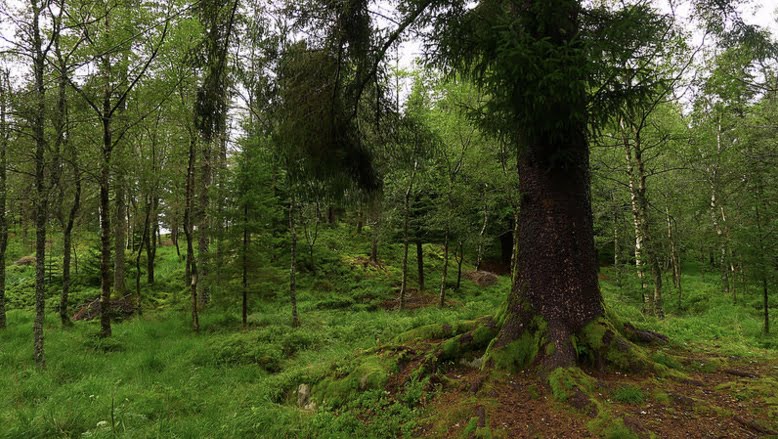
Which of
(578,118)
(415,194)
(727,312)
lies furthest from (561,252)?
(727,312)

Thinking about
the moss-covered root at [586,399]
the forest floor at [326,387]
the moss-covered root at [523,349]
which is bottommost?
the forest floor at [326,387]

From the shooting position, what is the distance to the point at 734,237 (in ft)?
34.6

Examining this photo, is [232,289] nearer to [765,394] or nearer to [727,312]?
[765,394]

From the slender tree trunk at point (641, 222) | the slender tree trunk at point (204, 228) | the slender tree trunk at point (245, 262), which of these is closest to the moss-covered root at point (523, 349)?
the slender tree trunk at point (641, 222)

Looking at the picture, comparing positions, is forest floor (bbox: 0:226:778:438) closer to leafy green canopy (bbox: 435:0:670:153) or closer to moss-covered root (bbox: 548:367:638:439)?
moss-covered root (bbox: 548:367:638:439)

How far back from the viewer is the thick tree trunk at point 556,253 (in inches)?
168

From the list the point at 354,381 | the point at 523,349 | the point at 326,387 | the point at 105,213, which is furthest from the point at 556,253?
the point at 105,213

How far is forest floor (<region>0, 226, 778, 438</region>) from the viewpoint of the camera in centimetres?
343

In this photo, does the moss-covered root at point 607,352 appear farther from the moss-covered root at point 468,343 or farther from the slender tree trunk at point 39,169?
the slender tree trunk at point 39,169

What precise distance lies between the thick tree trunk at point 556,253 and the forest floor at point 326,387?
616 millimetres

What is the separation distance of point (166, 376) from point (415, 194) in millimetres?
11036

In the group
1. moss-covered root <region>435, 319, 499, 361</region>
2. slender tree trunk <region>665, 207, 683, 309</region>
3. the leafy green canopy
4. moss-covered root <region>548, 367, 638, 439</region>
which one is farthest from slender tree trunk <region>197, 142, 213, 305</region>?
slender tree trunk <region>665, 207, 683, 309</region>

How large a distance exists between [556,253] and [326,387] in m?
3.73

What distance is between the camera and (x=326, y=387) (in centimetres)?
544
